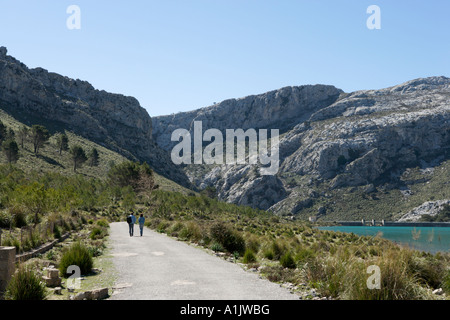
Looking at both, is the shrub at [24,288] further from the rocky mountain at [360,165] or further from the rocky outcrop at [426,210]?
the rocky mountain at [360,165]

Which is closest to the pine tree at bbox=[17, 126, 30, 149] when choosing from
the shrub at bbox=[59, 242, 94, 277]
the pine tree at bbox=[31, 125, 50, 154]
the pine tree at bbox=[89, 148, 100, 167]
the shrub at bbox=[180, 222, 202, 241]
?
the pine tree at bbox=[31, 125, 50, 154]

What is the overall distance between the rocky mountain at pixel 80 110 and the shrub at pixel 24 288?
396 ft

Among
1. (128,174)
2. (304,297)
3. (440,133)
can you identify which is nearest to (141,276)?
(304,297)

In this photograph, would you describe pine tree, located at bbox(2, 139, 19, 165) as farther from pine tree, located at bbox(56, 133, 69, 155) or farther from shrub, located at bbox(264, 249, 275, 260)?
shrub, located at bbox(264, 249, 275, 260)

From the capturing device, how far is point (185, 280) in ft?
35.9

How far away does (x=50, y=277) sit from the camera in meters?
10.4

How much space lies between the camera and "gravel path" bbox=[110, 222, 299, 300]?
903 cm

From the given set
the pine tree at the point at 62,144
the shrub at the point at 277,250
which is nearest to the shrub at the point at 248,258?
the shrub at the point at 277,250

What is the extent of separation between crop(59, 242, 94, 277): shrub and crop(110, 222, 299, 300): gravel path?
115cm

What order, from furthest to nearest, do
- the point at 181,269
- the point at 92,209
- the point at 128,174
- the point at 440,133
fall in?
the point at 440,133 → the point at 128,174 → the point at 92,209 → the point at 181,269

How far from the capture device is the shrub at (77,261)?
12.5m

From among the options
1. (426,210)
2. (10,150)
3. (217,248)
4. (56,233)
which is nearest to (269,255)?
(217,248)
